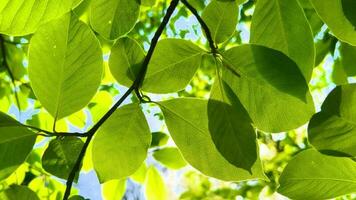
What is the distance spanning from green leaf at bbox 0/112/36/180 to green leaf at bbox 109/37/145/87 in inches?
5.9

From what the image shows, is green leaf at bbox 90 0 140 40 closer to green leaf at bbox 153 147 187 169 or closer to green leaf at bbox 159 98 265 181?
green leaf at bbox 159 98 265 181

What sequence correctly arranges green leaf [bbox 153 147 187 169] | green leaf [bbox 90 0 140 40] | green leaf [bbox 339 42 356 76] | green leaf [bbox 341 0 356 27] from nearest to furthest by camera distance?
green leaf [bbox 341 0 356 27] < green leaf [bbox 90 0 140 40] < green leaf [bbox 339 42 356 76] < green leaf [bbox 153 147 187 169]

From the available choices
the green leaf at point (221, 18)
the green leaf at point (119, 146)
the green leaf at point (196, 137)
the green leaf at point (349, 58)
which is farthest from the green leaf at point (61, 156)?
the green leaf at point (349, 58)

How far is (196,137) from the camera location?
610mm

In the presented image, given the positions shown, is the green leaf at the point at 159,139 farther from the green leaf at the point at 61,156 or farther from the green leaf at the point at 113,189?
the green leaf at the point at 61,156

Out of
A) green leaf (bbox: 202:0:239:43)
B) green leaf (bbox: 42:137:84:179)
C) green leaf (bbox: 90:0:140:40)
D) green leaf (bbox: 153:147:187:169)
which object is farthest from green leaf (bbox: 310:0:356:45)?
green leaf (bbox: 153:147:187:169)

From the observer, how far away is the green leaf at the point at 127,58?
0.65 meters

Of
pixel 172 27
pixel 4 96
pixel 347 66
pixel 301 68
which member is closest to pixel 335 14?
pixel 301 68

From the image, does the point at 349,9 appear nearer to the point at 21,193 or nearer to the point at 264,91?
the point at 264,91

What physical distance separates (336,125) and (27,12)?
389 mm

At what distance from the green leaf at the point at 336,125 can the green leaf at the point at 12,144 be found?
0.36 meters

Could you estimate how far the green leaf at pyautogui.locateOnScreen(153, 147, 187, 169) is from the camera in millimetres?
1092

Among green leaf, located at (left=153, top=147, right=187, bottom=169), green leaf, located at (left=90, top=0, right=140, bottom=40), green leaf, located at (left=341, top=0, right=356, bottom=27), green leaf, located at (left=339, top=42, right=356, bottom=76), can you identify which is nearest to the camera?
green leaf, located at (left=341, top=0, right=356, bottom=27)

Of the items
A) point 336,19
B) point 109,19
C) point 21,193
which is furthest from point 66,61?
point 336,19
